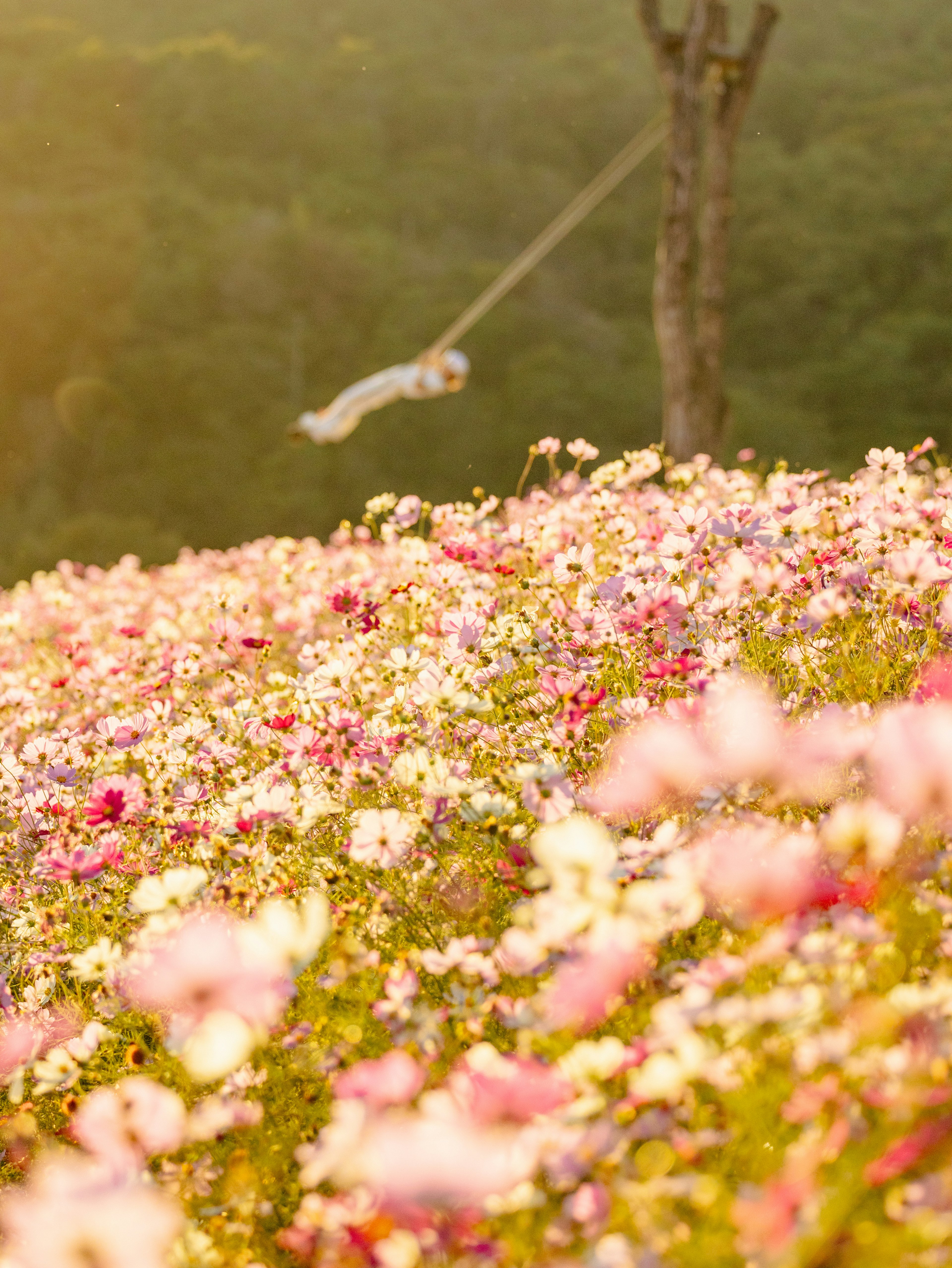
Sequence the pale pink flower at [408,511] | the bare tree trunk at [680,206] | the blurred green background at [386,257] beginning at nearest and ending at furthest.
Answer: the pale pink flower at [408,511]
the bare tree trunk at [680,206]
the blurred green background at [386,257]

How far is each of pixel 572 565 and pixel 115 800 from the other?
3.63ft

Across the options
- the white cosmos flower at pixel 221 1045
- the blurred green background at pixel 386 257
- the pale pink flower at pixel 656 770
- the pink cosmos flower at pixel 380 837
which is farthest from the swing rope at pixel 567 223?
the blurred green background at pixel 386 257

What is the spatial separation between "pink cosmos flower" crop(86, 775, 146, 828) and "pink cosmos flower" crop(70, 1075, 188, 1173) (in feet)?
2.34

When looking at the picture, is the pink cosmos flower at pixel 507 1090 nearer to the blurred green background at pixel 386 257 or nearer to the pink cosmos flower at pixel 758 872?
the pink cosmos flower at pixel 758 872

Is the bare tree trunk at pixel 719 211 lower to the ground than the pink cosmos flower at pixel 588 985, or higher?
higher

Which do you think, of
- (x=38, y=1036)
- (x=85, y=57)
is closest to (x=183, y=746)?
(x=38, y=1036)

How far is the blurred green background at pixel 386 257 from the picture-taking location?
1795cm

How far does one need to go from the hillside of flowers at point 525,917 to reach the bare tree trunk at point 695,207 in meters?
3.52

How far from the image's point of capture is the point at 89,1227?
2.77 ft

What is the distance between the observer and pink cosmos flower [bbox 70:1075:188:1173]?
0.97 meters

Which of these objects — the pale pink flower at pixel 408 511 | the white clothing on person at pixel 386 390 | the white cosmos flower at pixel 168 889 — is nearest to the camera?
the white cosmos flower at pixel 168 889

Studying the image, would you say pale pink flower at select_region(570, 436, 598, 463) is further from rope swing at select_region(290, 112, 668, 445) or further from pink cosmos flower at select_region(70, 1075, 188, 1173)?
pink cosmos flower at select_region(70, 1075, 188, 1173)

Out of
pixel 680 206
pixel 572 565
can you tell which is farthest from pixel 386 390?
pixel 572 565

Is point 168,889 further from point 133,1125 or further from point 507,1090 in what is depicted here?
point 507,1090
